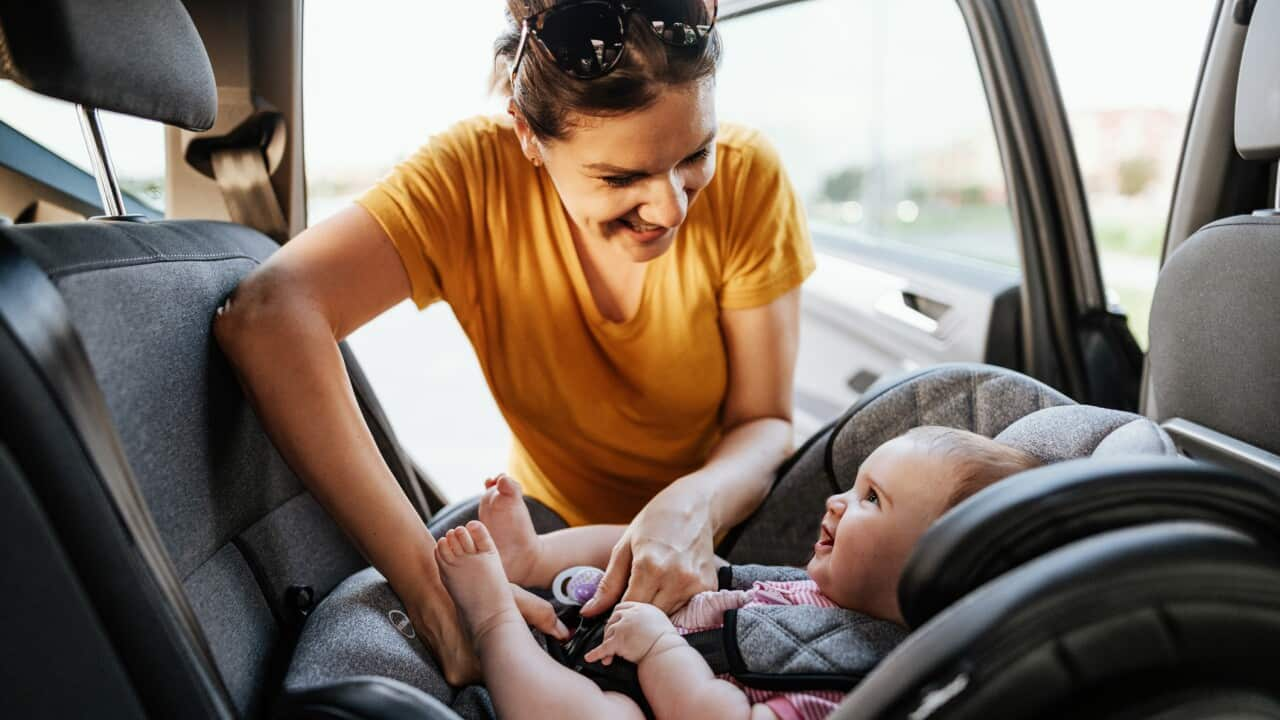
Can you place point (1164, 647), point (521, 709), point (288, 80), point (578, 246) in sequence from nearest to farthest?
point (1164, 647)
point (521, 709)
point (578, 246)
point (288, 80)

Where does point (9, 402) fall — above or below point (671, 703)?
above

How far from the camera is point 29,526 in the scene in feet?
2.47

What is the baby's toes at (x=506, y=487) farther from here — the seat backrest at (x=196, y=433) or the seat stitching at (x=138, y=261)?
the seat stitching at (x=138, y=261)

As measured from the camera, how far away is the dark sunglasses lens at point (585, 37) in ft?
3.54

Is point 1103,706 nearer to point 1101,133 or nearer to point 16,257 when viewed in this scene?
point 16,257

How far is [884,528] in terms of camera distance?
1.09 m

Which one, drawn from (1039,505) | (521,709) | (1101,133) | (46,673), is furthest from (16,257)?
(1101,133)

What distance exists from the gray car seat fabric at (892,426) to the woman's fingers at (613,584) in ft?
1.12

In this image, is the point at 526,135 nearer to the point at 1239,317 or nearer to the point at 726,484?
the point at 726,484

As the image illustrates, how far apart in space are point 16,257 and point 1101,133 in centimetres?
244

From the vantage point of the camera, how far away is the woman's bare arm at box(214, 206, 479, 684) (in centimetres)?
110

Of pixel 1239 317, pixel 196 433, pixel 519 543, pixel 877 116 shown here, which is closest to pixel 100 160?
pixel 196 433

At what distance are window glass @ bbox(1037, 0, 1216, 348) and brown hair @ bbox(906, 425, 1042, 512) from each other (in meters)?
1.13

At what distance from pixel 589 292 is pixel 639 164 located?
37 cm
